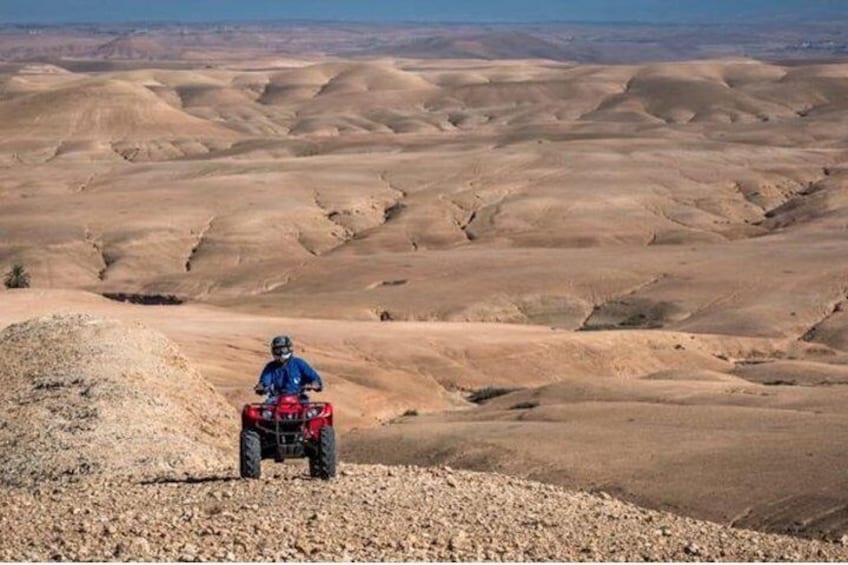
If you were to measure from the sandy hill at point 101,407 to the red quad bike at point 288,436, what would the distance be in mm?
1653

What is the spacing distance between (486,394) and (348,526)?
20310 millimetres

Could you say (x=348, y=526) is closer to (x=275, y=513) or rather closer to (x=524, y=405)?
(x=275, y=513)

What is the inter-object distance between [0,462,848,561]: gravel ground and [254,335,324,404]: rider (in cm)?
88

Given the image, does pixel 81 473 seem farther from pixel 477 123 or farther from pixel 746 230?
pixel 477 123

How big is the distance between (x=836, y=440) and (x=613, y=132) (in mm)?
97906

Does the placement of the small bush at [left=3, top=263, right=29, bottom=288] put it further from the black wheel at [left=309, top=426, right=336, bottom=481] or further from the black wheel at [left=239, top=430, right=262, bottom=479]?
the black wheel at [left=309, top=426, right=336, bottom=481]

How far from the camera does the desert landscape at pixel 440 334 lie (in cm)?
1354

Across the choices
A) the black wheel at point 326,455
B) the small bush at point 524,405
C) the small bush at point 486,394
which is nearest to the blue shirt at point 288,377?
the black wheel at point 326,455

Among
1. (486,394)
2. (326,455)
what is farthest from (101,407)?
(486,394)

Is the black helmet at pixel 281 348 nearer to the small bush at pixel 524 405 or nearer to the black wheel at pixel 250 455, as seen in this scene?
the black wheel at pixel 250 455

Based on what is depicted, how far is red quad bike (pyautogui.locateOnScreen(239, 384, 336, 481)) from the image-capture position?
583 inches

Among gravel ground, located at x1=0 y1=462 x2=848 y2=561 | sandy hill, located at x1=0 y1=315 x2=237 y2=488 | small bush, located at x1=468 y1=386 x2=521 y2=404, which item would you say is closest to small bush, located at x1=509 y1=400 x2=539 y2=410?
small bush, located at x1=468 y1=386 x2=521 y2=404

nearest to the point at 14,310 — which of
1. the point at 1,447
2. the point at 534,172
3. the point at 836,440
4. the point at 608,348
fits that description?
the point at 608,348

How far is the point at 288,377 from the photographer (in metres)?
15.0
